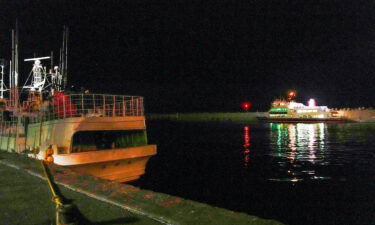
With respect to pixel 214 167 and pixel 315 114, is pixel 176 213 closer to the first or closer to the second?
pixel 214 167

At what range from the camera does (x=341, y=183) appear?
2022 cm

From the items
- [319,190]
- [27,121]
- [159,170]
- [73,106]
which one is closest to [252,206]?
[319,190]

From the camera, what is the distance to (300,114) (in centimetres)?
11588

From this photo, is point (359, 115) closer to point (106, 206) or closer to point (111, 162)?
point (111, 162)

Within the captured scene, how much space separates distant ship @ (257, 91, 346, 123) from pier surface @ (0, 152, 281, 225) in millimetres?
108961

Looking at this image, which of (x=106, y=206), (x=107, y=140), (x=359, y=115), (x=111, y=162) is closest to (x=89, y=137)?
(x=107, y=140)

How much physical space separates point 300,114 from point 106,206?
376 ft

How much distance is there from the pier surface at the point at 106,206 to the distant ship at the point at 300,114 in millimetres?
108961

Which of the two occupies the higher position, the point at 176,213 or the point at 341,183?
the point at 176,213

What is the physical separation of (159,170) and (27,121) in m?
9.32

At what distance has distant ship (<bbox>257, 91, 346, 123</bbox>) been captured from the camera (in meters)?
112

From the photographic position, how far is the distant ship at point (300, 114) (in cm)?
11175

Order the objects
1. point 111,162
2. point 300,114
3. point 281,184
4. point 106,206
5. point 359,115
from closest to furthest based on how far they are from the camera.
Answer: point 106,206 < point 111,162 < point 281,184 < point 300,114 < point 359,115

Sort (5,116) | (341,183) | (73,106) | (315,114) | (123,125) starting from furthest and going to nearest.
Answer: (315,114) < (5,116) < (341,183) < (73,106) < (123,125)
